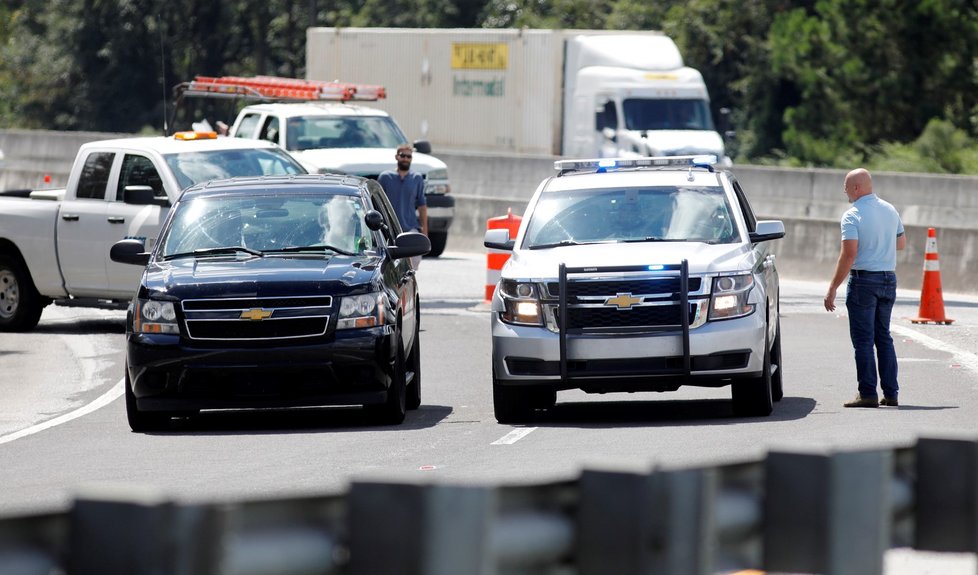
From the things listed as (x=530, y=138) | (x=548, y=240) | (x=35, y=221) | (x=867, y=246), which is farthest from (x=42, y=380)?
(x=530, y=138)

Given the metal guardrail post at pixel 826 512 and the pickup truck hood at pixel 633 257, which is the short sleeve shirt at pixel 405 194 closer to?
the pickup truck hood at pixel 633 257

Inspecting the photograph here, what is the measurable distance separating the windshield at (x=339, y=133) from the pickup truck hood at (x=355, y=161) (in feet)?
1.02

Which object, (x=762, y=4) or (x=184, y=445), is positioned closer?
(x=184, y=445)

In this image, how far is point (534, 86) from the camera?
1646 inches

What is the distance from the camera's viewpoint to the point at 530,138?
4247 cm

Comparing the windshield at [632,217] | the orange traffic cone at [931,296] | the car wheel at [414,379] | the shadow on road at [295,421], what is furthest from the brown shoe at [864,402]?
the orange traffic cone at [931,296]

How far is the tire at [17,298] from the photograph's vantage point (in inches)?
776

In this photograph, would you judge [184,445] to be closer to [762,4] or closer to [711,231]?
[711,231]

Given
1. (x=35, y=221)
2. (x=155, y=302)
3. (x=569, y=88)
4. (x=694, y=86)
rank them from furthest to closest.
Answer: (x=569, y=88), (x=694, y=86), (x=35, y=221), (x=155, y=302)

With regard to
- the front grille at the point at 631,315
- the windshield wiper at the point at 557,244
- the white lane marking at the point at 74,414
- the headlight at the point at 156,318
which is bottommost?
the white lane marking at the point at 74,414

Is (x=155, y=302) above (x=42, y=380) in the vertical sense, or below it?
above

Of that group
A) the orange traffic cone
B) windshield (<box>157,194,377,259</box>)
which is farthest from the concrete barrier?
windshield (<box>157,194,377,259</box>)

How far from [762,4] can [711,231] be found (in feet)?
147

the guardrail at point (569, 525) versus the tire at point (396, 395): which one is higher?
the guardrail at point (569, 525)
